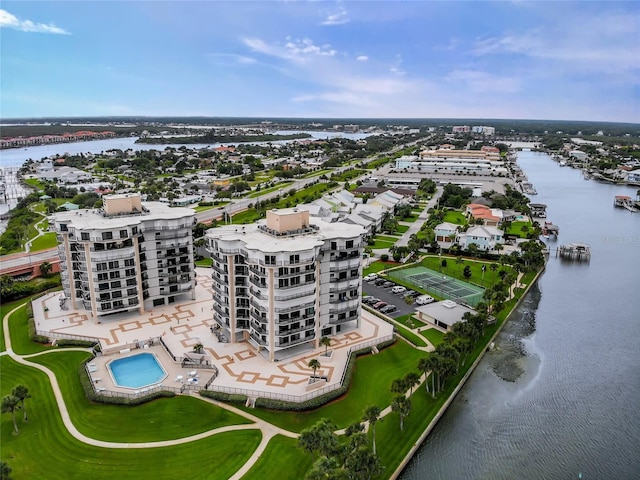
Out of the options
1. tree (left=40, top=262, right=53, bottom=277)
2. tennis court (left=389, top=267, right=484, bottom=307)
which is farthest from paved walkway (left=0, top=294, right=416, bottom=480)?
tree (left=40, top=262, right=53, bottom=277)

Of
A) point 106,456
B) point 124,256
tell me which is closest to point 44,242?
point 124,256

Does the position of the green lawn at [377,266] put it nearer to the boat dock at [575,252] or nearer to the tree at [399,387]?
the tree at [399,387]

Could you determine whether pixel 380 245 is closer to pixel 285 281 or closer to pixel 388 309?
pixel 388 309

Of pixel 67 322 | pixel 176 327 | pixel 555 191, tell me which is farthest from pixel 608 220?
pixel 67 322

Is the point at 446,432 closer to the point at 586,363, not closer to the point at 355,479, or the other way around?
the point at 355,479

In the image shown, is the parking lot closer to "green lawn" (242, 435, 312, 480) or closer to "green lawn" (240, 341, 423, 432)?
"green lawn" (240, 341, 423, 432)

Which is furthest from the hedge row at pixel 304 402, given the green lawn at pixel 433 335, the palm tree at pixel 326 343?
the green lawn at pixel 433 335
